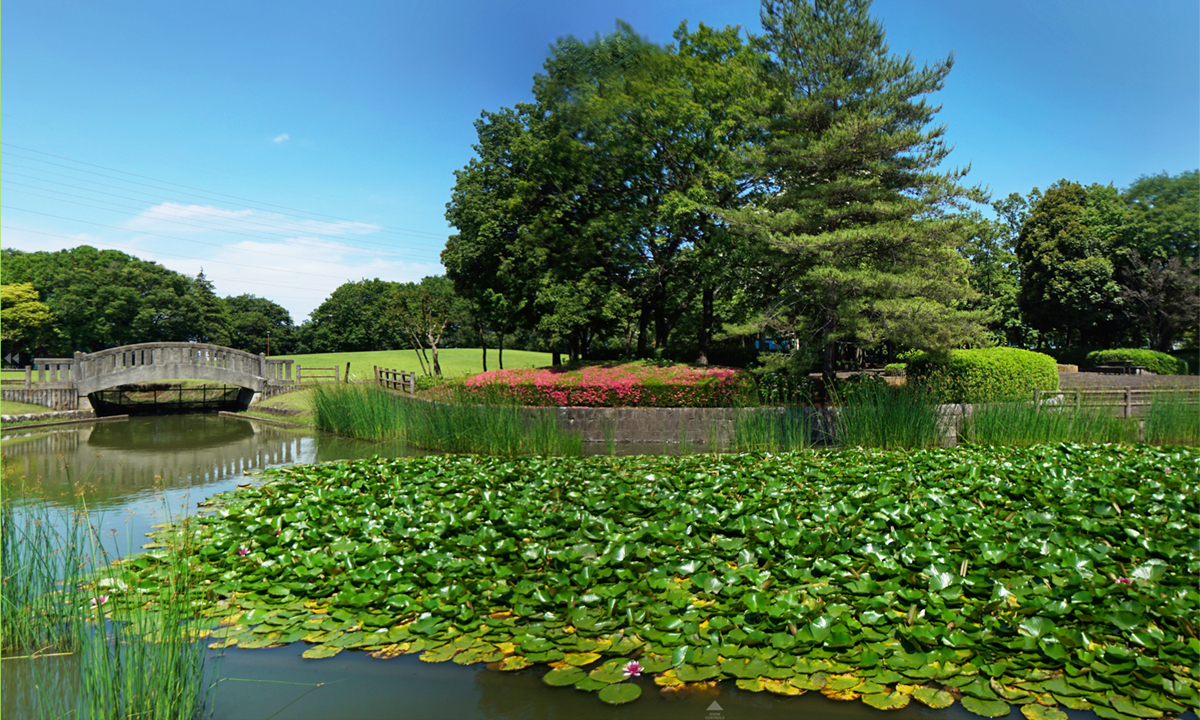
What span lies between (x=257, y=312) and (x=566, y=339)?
157 ft

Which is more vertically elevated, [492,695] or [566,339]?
[566,339]

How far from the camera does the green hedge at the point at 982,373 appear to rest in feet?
40.6

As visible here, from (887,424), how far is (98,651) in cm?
872

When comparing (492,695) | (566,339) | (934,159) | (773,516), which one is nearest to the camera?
(492,695)

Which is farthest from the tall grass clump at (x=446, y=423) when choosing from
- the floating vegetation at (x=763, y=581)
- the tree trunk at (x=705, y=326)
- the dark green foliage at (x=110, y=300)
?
the dark green foliage at (x=110, y=300)

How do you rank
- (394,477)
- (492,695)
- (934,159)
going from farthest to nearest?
(934,159), (394,477), (492,695)

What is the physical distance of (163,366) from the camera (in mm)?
21750

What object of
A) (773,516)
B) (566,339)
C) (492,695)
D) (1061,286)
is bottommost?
(492,695)

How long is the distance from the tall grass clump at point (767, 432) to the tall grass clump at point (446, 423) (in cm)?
232

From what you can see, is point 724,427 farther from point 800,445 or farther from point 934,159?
point 934,159

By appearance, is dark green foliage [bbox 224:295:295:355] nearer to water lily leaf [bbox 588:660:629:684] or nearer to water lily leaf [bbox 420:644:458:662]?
water lily leaf [bbox 420:644:458:662]

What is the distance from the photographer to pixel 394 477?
696cm

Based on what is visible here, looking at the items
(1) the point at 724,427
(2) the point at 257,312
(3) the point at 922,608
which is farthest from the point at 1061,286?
(2) the point at 257,312

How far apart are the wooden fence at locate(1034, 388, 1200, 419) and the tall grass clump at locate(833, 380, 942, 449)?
163 centimetres
